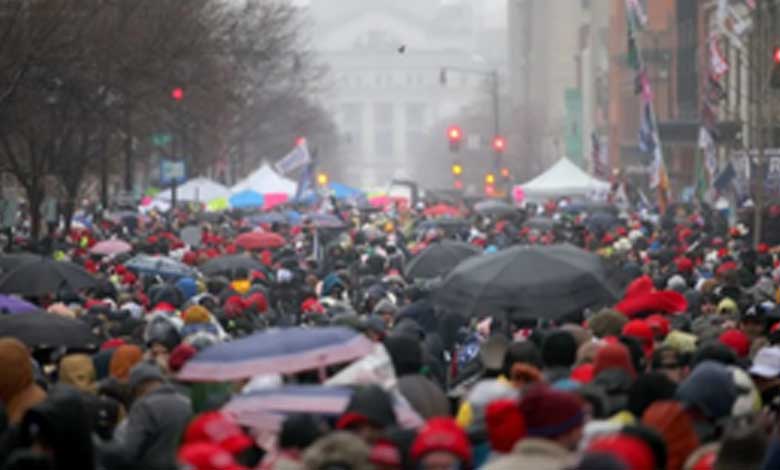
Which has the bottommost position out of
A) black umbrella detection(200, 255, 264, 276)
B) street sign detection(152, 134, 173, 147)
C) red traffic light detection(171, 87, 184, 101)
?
black umbrella detection(200, 255, 264, 276)

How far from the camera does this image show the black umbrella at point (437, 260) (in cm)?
2292

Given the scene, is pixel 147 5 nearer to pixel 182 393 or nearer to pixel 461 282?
pixel 461 282

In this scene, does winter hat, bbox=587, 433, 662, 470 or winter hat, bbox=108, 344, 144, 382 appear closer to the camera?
winter hat, bbox=587, 433, 662, 470

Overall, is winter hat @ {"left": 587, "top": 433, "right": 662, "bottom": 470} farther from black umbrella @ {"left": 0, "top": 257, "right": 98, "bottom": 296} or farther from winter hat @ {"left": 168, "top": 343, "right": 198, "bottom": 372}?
black umbrella @ {"left": 0, "top": 257, "right": 98, "bottom": 296}

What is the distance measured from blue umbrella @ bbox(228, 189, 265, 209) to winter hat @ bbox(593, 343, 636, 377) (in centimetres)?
4501

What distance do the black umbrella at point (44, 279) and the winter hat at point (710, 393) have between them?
1142cm

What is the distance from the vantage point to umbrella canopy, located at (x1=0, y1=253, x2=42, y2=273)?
881 inches

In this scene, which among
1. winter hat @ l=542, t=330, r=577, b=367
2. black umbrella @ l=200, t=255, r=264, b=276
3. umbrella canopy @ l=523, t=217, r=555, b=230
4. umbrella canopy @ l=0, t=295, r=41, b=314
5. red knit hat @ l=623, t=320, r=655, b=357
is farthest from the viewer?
umbrella canopy @ l=523, t=217, r=555, b=230

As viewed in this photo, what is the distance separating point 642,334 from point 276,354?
3.36 meters

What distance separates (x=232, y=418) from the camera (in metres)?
10.3

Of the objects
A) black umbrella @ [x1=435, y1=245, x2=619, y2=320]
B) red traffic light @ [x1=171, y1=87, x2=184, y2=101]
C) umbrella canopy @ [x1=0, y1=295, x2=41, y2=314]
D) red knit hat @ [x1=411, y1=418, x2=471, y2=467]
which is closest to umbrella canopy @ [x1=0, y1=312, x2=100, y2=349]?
umbrella canopy @ [x1=0, y1=295, x2=41, y2=314]

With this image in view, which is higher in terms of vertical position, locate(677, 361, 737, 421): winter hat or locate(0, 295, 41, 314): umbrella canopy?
locate(677, 361, 737, 421): winter hat

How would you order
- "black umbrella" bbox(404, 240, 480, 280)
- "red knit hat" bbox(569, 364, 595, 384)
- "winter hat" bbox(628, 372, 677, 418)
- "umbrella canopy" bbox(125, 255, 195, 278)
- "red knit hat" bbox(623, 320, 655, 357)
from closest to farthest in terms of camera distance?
1. "winter hat" bbox(628, 372, 677, 418)
2. "red knit hat" bbox(569, 364, 595, 384)
3. "red knit hat" bbox(623, 320, 655, 357)
4. "black umbrella" bbox(404, 240, 480, 280)
5. "umbrella canopy" bbox(125, 255, 195, 278)

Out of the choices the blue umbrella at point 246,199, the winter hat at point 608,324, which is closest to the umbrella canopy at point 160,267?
the winter hat at point 608,324
